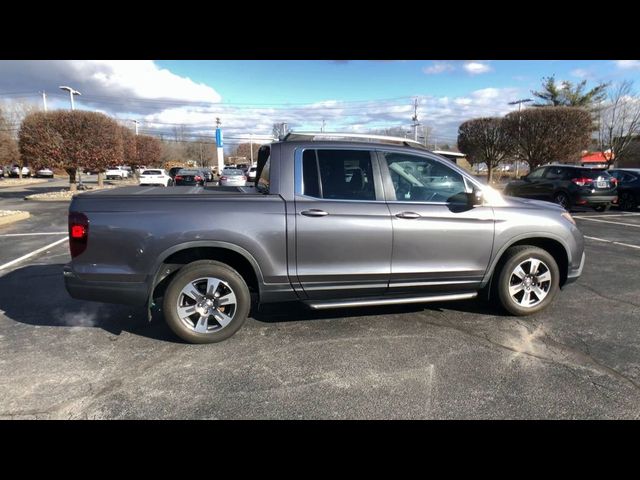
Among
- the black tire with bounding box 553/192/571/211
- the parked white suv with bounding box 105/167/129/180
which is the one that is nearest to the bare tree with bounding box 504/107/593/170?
the black tire with bounding box 553/192/571/211

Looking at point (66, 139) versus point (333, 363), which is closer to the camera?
point (333, 363)

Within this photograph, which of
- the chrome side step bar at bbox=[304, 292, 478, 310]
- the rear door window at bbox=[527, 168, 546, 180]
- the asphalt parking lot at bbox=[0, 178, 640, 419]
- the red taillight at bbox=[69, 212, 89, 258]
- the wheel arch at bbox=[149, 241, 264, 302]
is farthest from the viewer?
the rear door window at bbox=[527, 168, 546, 180]

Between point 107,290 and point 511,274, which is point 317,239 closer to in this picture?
point 107,290

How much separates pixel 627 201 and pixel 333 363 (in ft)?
52.5

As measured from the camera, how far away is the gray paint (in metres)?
3.41

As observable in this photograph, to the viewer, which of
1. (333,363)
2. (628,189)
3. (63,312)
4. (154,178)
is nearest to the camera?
(333,363)

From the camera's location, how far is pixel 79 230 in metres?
3.37

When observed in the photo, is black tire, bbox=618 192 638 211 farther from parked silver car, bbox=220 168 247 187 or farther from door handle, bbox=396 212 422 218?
parked silver car, bbox=220 168 247 187

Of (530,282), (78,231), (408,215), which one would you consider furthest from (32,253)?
(530,282)

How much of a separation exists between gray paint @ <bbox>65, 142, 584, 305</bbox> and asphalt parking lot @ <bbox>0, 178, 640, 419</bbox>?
0.48m
